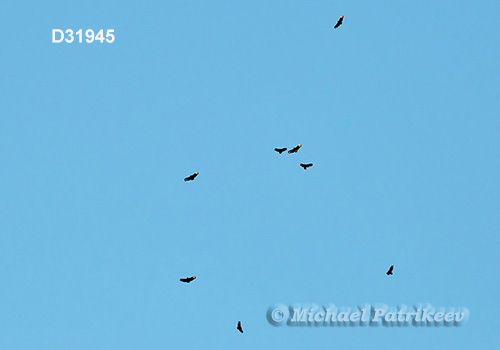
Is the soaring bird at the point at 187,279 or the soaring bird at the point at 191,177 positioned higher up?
the soaring bird at the point at 191,177

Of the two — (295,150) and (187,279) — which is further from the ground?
(295,150)

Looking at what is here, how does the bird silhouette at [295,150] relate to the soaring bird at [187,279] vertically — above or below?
above

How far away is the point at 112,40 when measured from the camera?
36.8m

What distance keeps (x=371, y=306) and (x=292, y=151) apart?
879cm

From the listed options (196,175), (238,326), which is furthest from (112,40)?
(238,326)

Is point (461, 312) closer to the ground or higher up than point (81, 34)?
closer to the ground

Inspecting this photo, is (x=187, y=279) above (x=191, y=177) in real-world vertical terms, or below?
below

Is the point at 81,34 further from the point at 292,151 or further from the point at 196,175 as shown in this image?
the point at 292,151

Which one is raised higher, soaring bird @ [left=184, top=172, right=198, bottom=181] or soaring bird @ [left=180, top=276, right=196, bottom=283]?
soaring bird @ [left=184, top=172, right=198, bottom=181]

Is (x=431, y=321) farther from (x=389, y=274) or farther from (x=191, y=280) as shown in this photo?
(x=191, y=280)

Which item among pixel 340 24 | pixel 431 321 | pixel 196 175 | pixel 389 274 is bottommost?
pixel 431 321

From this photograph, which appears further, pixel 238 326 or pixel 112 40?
pixel 112 40

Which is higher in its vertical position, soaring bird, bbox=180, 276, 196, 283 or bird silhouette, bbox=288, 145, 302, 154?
bird silhouette, bbox=288, 145, 302, 154

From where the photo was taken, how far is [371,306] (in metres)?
35.2
